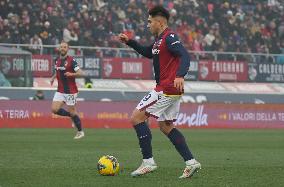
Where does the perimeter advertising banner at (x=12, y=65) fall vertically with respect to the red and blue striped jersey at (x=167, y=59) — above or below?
below

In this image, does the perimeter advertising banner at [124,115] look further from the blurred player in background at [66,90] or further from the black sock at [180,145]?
the black sock at [180,145]

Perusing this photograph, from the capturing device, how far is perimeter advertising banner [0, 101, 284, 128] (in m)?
28.7

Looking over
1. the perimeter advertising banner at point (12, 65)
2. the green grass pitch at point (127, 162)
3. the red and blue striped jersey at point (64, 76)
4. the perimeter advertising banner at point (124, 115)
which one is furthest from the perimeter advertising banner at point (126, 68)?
the green grass pitch at point (127, 162)

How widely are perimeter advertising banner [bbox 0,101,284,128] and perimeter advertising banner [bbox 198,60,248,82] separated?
423cm

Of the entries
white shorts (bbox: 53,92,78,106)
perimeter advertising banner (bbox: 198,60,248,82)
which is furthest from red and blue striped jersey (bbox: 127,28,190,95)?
perimeter advertising banner (bbox: 198,60,248,82)

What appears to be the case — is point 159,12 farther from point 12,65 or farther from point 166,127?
point 12,65

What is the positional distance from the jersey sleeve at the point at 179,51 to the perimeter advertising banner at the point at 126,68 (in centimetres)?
2227

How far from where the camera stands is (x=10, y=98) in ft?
98.0

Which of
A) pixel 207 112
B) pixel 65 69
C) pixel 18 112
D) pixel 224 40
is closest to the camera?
pixel 65 69

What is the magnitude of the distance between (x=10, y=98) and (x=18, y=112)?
137cm

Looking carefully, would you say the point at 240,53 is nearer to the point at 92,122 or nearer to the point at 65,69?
the point at 92,122

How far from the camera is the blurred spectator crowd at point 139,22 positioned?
1280 inches

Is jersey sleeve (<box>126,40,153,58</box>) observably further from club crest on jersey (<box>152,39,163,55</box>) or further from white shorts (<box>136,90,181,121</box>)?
white shorts (<box>136,90,181,121</box>)

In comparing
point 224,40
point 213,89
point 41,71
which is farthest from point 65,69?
point 224,40
